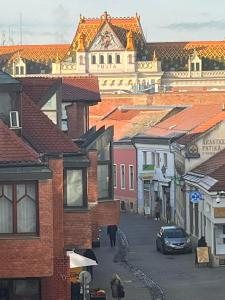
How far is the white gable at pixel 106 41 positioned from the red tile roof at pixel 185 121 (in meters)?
109

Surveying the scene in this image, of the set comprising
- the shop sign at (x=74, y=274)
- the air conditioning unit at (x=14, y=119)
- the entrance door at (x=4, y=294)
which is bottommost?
the shop sign at (x=74, y=274)

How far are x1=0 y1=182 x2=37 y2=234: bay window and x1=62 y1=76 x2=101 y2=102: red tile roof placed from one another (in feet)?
50.7

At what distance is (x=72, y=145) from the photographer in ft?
88.1

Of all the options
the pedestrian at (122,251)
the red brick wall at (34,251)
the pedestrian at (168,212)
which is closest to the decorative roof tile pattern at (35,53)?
the pedestrian at (168,212)

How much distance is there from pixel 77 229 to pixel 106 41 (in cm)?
15343

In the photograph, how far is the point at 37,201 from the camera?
22391mm

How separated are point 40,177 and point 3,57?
166 m

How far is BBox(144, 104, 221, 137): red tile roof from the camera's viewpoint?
59209 millimetres

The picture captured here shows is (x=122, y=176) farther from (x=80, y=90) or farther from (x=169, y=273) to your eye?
(x=169, y=273)

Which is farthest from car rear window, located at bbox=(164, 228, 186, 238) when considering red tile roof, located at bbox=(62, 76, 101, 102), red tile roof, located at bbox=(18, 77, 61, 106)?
red tile roof, located at bbox=(18, 77, 61, 106)

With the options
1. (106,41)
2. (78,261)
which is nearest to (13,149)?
(78,261)

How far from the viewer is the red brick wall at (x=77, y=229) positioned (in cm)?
2595

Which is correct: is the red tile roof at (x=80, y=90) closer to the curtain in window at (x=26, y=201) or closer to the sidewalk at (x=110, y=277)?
the sidewalk at (x=110, y=277)

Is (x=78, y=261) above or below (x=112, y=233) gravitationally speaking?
above
